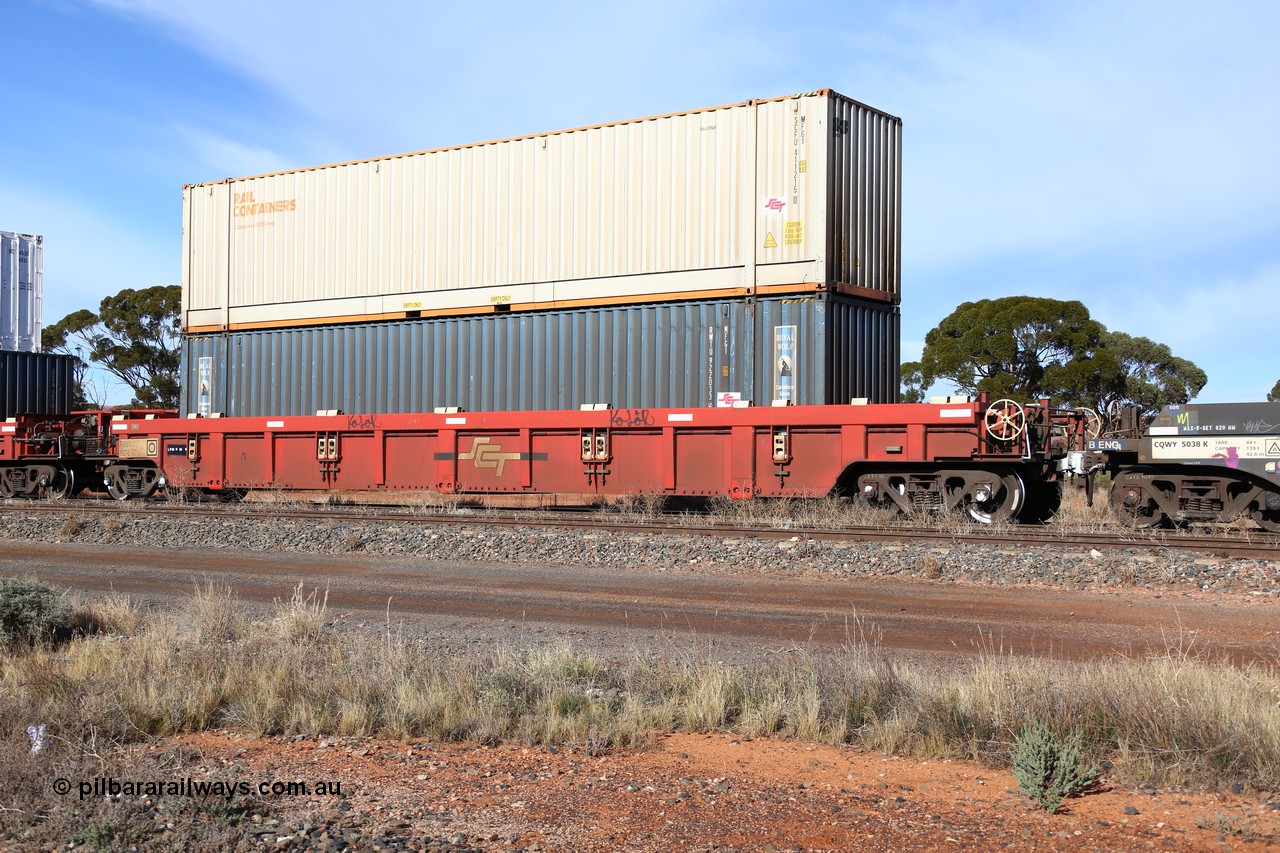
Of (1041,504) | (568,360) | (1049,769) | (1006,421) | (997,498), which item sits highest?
Result: (568,360)

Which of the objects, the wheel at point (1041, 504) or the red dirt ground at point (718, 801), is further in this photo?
the wheel at point (1041, 504)

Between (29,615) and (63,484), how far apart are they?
16.4 metres

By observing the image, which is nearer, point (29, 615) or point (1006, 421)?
point (29, 615)

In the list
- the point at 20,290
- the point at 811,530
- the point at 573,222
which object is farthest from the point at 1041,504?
the point at 20,290

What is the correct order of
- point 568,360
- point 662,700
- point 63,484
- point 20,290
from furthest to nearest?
point 20,290 < point 63,484 < point 568,360 < point 662,700

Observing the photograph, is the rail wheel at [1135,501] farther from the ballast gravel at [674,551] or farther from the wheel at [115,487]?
the wheel at [115,487]

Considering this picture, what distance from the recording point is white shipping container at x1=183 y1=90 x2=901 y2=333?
16547 mm

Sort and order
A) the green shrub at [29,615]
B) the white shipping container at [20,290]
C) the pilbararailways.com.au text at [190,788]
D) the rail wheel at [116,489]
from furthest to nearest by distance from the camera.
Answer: the white shipping container at [20,290]
the rail wheel at [116,489]
the green shrub at [29,615]
the pilbararailways.com.au text at [190,788]

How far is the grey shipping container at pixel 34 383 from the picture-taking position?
80.2ft

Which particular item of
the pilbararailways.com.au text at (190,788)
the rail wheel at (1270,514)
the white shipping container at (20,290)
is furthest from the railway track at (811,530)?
the white shipping container at (20,290)

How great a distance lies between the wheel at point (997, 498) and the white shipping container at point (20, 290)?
24356mm

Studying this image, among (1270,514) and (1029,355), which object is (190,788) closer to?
(1270,514)

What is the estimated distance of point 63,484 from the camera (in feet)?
72.3

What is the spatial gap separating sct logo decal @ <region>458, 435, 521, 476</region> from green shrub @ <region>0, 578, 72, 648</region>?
9.66 metres
